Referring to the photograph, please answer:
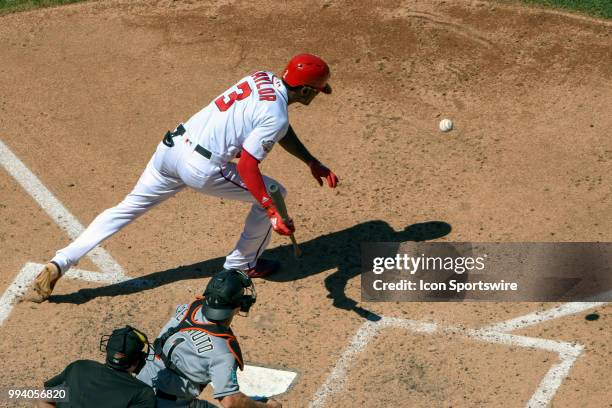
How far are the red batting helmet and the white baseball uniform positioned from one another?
0.41ft

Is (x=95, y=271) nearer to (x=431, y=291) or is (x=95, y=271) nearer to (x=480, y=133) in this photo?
(x=431, y=291)

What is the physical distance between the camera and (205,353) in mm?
5523

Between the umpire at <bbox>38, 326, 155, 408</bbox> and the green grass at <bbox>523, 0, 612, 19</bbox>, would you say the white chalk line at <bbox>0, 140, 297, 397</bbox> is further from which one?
the green grass at <bbox>523, 0, 612, 19</bbox>

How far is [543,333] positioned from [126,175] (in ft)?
13.7

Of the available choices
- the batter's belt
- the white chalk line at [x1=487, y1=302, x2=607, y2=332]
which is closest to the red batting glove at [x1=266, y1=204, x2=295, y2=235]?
the batter's belt

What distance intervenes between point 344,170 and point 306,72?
2021 millimetres

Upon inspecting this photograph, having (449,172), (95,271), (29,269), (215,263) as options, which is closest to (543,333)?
(449,172)

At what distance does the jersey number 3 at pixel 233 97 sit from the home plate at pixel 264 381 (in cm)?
196

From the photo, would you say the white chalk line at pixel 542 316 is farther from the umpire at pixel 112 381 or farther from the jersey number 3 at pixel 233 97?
the umpire at pixel 112 381

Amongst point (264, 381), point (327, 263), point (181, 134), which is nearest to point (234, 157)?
point (181, 134)

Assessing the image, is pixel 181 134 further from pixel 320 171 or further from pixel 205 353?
pixel 205 353

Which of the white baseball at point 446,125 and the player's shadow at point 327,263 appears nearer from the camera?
the player's shadow at point 327,263

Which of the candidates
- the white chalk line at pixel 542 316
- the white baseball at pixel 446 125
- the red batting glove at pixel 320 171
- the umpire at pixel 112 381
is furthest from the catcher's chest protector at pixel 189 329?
the white baseball at pixel 446 125

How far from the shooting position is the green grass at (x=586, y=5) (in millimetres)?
10734
